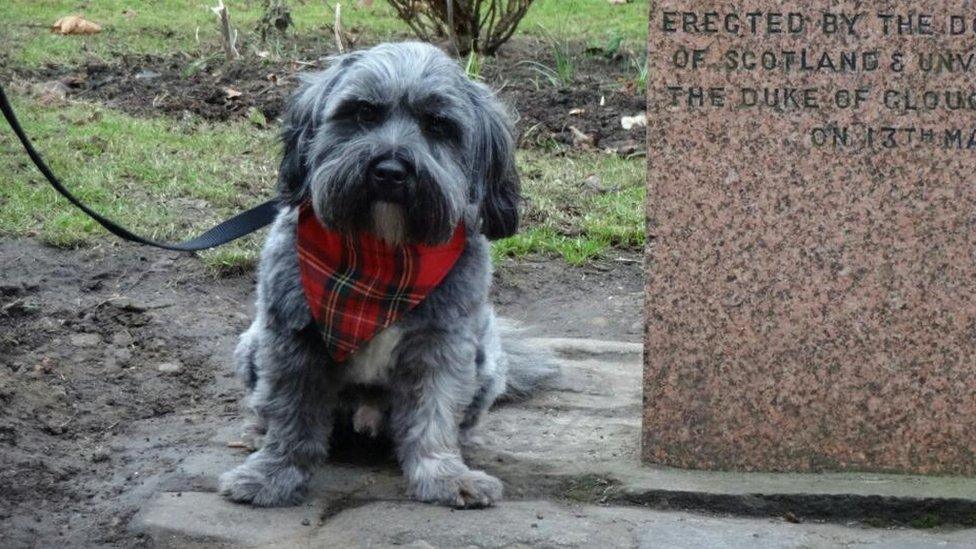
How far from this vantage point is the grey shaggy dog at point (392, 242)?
12.7 feet

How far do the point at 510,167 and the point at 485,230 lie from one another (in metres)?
0.21

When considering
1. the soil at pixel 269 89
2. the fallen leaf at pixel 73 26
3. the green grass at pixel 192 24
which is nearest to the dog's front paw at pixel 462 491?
the soil at pixel 269 89

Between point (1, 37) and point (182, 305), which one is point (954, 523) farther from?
point (1, 37)

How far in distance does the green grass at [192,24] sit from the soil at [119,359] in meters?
4.19

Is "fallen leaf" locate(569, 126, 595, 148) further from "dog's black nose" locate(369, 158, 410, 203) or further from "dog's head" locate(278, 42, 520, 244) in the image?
"dog's black nose" locate(369, 158, 410, 203)

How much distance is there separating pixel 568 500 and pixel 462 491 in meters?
0.34

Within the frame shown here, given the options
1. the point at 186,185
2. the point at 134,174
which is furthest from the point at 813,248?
the point at 134,174

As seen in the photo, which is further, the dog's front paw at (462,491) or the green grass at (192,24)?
the green grass at (192,24)

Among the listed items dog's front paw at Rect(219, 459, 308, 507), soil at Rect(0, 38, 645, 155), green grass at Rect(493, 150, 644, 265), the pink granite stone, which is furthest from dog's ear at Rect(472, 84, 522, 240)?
soil at Rect(0, 38, 645, 155)

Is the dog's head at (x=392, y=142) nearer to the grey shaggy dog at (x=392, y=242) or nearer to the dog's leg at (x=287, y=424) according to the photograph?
the grey shaggy dog at (x=392, y=242)

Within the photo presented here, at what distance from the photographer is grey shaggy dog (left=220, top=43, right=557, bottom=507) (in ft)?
12.7

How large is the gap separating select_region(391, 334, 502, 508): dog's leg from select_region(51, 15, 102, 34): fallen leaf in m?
7.88

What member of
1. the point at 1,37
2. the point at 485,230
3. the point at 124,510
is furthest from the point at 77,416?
the point at 1,37

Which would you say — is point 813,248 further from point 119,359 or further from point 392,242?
point 119,359
